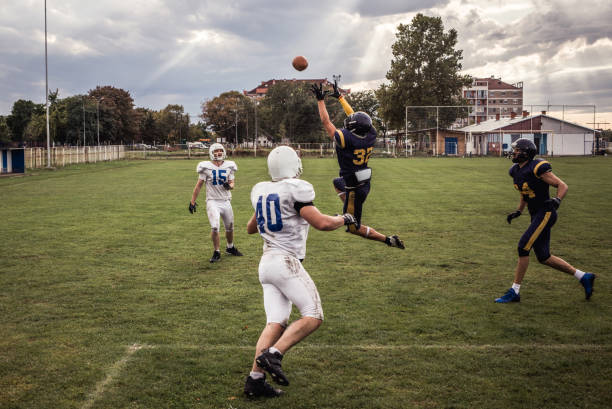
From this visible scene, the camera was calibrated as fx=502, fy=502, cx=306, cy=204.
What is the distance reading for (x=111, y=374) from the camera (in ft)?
16.3

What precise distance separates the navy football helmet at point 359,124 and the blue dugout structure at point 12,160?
35255 millimetres

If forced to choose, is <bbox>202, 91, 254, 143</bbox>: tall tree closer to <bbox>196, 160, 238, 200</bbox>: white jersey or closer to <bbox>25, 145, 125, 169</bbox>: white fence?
<bbox>25, 145, 125, 169</bbox>: white fence

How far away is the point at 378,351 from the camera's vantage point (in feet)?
17.9

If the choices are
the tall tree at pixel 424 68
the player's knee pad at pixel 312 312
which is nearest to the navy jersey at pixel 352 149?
the player's knee pad at pixel 312 312

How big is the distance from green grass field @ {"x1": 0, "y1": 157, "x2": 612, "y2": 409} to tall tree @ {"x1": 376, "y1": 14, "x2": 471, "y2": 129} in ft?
216

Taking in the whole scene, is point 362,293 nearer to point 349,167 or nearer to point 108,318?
point 349,167

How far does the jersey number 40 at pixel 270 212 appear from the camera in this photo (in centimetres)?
454

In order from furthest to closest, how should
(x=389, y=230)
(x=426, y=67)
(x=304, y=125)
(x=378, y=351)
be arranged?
(x=304, y=125), (x=426, y=67), (x=389, y=230), (x=378, y=351)

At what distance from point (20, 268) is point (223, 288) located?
4111 mm

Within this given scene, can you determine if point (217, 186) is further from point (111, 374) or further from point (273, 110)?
point (273, 110)

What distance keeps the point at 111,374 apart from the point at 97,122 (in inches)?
2917

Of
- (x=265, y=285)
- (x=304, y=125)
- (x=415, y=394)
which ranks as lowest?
(x=415, y=394)

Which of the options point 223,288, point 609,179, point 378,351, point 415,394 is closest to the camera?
A: point 415,394

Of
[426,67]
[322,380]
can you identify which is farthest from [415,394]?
[426,67]
